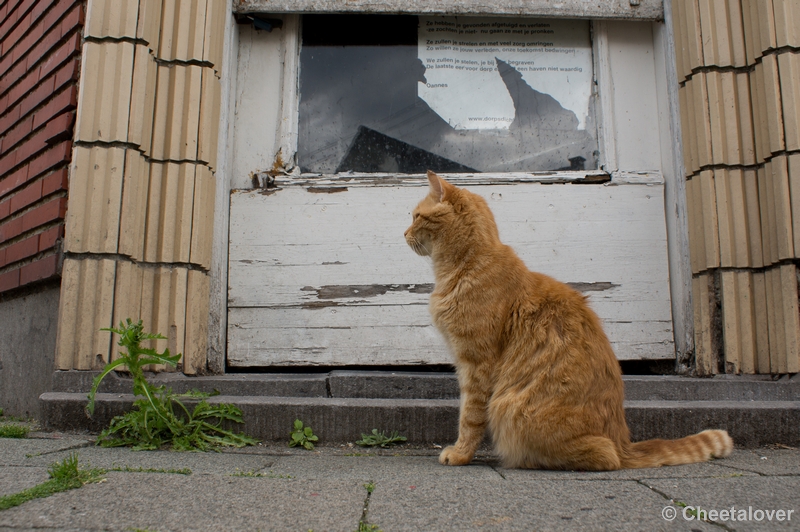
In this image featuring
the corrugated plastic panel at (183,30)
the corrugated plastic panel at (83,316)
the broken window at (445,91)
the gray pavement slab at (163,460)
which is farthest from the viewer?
the broken window at (445,91)

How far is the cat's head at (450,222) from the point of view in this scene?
2.55 m

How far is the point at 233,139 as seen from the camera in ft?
12.1

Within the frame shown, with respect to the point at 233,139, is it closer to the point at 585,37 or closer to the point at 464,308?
the point at 464,308

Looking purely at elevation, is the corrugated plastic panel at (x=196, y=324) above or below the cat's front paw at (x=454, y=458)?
above

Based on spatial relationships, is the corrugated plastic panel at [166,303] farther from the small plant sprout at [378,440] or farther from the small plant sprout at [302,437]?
the small plant sprout at [378,440]

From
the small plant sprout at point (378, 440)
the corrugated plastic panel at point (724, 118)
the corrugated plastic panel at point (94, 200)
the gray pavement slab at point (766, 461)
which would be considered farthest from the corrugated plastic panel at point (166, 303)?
the corrugated plastic panel at point (724, 118)

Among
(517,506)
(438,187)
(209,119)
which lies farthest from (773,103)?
(209,119)

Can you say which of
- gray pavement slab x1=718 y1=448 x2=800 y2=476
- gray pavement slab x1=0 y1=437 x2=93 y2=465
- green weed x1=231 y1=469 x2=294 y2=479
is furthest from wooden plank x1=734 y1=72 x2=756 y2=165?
gray pavement slab x1=0 y1=437 x2=93 y2=465

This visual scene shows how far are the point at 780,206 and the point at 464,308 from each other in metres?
1.96

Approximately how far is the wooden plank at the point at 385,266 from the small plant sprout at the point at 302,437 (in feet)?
2.70

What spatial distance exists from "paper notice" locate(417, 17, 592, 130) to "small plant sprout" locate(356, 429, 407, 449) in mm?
2257

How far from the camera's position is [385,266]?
11.5 feet

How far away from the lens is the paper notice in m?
3.84

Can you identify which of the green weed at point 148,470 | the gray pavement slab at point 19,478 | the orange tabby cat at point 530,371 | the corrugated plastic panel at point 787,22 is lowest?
the green weed at point 148,470
